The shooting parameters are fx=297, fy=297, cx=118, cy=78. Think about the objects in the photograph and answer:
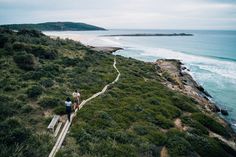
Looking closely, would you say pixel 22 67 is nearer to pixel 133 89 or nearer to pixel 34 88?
pixel 34 88

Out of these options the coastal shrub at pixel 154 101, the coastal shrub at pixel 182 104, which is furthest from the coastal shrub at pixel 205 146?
the coastal shrub at pixel 182 104

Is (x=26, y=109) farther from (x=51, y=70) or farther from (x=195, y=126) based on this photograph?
(x=51, y=70)

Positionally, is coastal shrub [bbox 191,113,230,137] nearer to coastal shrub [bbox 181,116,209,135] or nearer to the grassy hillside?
the grassy hillside

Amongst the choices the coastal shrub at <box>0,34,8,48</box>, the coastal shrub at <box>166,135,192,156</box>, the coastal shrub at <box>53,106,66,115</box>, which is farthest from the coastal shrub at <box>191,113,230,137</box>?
the coastal shrub at <box>0,34,8,48</box>

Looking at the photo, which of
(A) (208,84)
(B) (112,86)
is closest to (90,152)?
(B) (112,86)

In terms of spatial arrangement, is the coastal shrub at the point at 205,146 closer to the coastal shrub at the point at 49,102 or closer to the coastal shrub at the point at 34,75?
the coastal shrub at the point at 49,102
